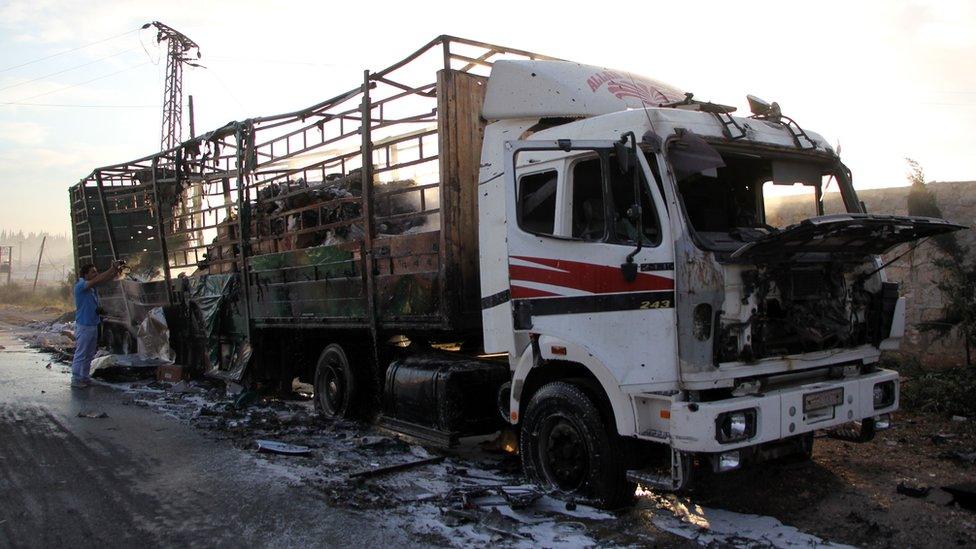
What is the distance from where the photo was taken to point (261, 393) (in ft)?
28.9

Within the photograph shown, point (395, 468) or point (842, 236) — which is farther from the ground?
point (842, 236)

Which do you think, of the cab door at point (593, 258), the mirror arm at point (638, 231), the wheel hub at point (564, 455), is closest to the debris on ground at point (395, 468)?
the wheel hub at point (564, 455)

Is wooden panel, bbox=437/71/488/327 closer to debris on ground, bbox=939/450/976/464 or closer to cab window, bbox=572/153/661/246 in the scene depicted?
cab window, bbox=572/153/661/246

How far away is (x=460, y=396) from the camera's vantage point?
18.3 feet

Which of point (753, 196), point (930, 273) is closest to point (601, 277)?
point (753, 196)

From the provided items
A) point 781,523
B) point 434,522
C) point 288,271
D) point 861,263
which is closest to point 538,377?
point 434,522

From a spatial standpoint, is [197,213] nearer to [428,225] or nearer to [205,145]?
[205,145]

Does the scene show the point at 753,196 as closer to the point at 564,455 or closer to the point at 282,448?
the point at 564,455

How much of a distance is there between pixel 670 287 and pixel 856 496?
2.03 meters

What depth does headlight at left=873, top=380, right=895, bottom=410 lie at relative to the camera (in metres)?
4.52

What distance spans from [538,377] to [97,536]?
2.82 m

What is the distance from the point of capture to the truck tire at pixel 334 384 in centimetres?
725

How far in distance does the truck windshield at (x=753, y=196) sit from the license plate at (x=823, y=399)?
0.97m

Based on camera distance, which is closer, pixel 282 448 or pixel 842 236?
pixel 842 236
